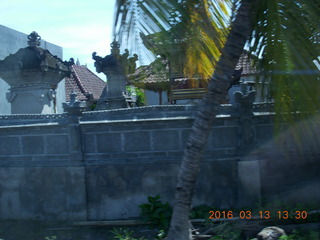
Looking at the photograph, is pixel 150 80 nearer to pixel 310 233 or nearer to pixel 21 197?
pixel 310 233

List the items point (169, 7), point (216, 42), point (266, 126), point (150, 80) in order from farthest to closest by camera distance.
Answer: point (266, 126), point (216, 42), point (150, 80), point (169, 7)

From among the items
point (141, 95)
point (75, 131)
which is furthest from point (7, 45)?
point (75, 131)

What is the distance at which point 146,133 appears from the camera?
6078mm

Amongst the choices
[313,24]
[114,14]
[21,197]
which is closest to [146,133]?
[21,197]

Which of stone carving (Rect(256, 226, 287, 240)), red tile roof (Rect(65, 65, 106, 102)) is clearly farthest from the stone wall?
red tile roof (Rect(65, 65, 106, 102))

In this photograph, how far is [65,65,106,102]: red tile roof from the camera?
61.3 ft

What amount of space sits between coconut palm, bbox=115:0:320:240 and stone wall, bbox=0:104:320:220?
7.97 feet

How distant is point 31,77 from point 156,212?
4.15 meters

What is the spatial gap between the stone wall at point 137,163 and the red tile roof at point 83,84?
11.6 metres

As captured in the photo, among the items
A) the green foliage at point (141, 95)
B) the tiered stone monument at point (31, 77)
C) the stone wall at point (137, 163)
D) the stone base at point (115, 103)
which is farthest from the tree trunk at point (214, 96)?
the stone base at point (115, 103)

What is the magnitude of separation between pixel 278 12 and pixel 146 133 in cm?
356

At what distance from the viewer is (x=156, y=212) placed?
5.64m

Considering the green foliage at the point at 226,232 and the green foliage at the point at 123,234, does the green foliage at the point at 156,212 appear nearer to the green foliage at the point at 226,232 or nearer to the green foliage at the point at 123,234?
the green foliage at the point at 123,234

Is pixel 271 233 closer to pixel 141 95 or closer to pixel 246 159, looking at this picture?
pixel 246 159
